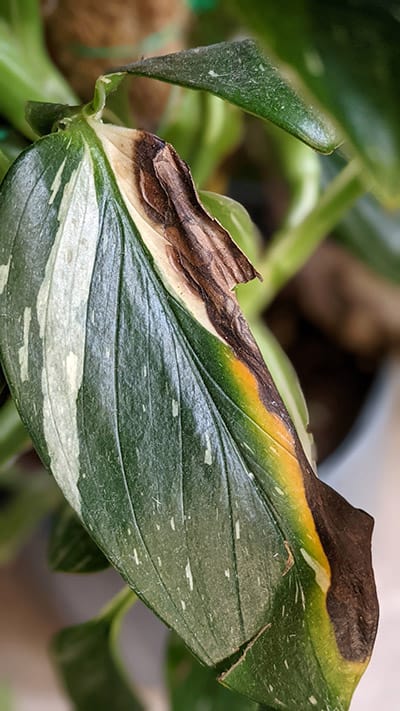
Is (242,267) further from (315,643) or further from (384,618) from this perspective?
(384,618)

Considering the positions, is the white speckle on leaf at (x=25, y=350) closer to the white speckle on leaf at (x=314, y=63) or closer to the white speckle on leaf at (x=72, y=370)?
the white speckle on leaf at (x=72, y=370)

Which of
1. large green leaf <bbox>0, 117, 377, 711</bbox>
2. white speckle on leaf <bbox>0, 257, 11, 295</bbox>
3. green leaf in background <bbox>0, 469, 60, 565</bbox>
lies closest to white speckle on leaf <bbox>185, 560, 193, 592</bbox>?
large green leaf <bbox>0, 117, 377, 711</bbox>

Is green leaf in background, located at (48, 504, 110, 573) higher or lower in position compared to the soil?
lower

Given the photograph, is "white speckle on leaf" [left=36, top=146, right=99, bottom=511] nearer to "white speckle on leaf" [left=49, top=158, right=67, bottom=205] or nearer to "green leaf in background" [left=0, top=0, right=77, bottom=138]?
"white speckle on leaf" [left=49, top=158, right=67, bottom=205]

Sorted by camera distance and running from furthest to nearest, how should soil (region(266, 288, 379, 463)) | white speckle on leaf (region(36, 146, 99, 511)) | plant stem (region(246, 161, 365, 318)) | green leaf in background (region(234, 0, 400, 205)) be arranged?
1. soil (region(266, 288, 379, 463))
2. plant stem (region(246, 161, 365, 318))
3. white speckle on leaf (region(36, 146, 99, 511))
4. green leaf in background (region(234, 0, 400, 205))

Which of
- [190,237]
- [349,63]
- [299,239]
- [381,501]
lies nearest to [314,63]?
[349,63]

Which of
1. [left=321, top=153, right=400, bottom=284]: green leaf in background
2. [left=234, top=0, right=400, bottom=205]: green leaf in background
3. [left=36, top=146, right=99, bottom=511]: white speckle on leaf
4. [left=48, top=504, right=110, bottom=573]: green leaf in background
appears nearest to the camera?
[left=234, top=0, right=400, bottom=205]: green leaf in background

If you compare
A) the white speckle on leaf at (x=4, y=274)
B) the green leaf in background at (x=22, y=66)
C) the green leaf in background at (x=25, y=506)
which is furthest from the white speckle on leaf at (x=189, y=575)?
the green leaf in background at (x=25, y=506)
